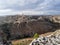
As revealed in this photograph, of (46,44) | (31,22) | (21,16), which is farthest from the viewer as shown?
(21,16)

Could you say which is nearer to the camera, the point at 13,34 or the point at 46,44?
the point at 46,44

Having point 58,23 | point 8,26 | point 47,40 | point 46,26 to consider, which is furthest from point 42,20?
point 47,40

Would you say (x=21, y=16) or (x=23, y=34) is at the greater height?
(x=21, y=16)

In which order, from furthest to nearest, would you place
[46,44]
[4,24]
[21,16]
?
1. [21,16]
2. [4,24]
3. [46,44]

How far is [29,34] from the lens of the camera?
32.7 meters

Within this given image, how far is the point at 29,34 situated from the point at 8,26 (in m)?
4.04

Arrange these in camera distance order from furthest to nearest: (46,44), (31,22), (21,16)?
(21,16)
(31,22)
(46,44)

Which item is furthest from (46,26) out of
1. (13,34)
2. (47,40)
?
(47,40)

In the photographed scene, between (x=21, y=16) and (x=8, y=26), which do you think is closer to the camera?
(x=8, y=26)

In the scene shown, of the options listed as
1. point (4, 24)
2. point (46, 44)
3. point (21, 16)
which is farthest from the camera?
point (21, 16)

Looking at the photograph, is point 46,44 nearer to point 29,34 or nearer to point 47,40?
point 47,40

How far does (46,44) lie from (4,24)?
2340 cm

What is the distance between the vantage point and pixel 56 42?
32.6 feet

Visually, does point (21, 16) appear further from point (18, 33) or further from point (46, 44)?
point (46, 44)
